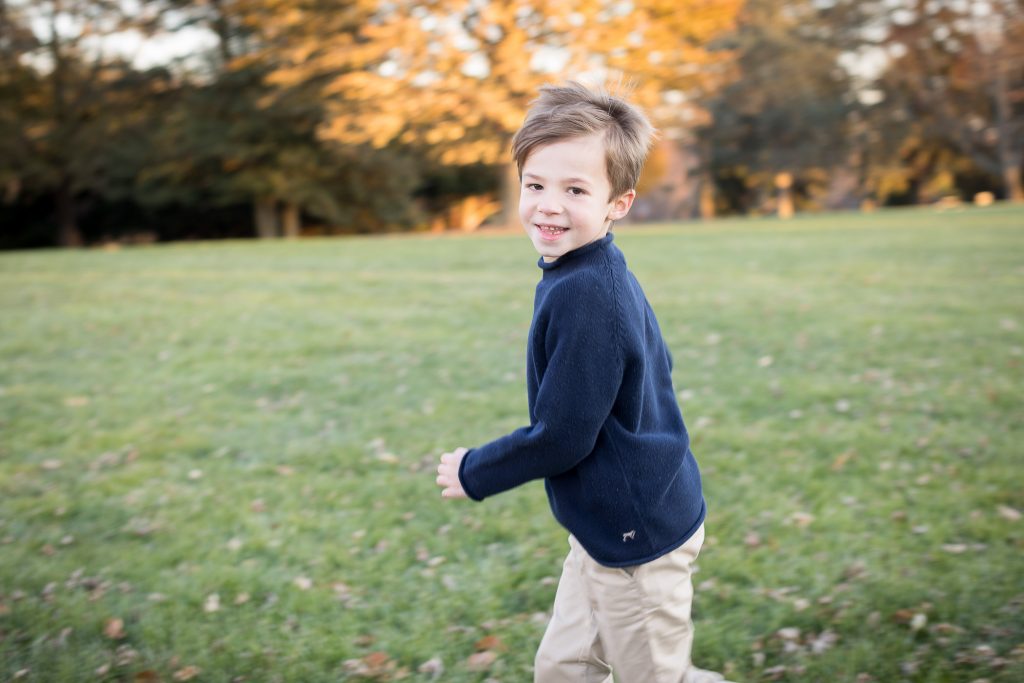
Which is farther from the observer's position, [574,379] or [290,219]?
[290,219]

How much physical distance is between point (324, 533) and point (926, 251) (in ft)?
42.3

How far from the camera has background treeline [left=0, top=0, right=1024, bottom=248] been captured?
20.0 metres

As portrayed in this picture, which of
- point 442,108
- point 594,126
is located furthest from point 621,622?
point 442,108

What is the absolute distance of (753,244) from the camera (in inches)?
656

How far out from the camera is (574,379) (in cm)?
185

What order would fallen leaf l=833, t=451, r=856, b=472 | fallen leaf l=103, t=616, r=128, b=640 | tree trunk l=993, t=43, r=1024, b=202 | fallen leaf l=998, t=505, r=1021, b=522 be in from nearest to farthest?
fallen leaf l=103, t=616, r=128, b=640, fallen leaf l=998, t=505, r=1021, b=522, fallen leaf l=833, t=451, r=856, b=472, tree trunk l=993, t=43, r=1024, b=202

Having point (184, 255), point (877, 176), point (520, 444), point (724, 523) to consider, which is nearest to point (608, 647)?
point (520, 444)

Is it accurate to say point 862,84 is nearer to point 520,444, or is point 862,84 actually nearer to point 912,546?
point 912,546

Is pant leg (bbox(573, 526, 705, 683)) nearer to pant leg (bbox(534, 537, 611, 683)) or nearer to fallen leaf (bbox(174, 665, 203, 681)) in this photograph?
pant leg (bbox(534, 537, 611, 683))

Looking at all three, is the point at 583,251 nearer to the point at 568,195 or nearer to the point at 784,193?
the point at 568,195

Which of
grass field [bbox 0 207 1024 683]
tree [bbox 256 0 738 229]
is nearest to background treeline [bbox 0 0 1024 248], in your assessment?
tree [bbox 256 0 738 229]

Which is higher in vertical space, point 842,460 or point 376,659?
point 842,460

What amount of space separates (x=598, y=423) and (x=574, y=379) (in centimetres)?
12

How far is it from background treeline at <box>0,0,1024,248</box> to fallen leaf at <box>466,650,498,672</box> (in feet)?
57.1
